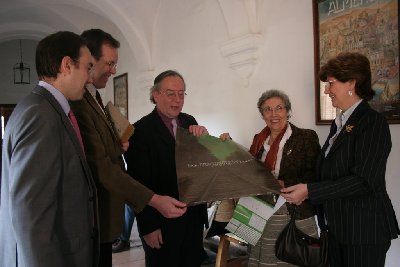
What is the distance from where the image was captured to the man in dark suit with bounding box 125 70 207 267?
1.99 metres

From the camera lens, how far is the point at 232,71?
372 centimetres

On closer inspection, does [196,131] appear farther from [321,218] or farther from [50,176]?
[50,176]

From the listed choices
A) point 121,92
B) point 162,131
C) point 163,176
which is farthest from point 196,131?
point 121,92

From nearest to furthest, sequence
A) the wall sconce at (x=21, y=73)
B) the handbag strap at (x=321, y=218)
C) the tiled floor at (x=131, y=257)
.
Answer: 1. the handbag strap at (x=321, y=218)
2. the tiled floor at (x=131, y=257)
3. the wall sconce at (x=21, y=73)

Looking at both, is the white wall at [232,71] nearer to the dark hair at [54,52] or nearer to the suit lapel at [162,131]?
the suit lapel at [162,131]

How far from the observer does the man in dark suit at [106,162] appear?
1518 mm

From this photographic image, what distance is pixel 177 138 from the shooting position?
1.89 metres

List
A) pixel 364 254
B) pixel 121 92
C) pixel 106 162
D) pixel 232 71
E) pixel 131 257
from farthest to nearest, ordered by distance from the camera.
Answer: pixel 121 92 < pixel 131 257 < pixel 232 71 < pixel 364 254 < pixel 106 162

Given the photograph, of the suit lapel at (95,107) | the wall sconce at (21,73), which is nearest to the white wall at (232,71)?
the suit lapel at (95,107)

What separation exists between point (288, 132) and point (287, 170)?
0.81 feet

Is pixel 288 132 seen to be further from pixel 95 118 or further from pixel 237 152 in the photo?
pixel 95 118

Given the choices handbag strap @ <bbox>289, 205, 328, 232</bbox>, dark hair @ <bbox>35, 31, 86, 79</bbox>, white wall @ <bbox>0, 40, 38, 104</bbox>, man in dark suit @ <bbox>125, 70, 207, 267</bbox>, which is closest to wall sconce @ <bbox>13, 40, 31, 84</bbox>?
white wall @ <bbox>0, 40, 38, 104</bbox>

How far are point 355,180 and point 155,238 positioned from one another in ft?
3.47

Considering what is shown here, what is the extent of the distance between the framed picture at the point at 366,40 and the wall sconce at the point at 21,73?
929cm
